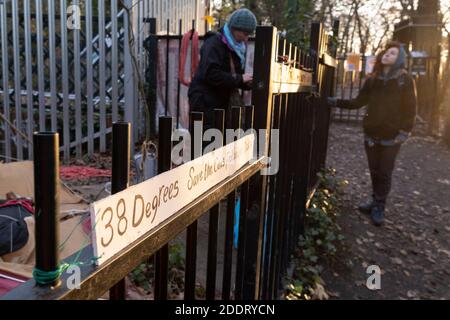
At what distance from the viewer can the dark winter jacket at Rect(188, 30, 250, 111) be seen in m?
3.81

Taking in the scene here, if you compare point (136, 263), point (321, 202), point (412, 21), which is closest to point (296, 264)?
point (321, 202)

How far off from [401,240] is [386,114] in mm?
1316

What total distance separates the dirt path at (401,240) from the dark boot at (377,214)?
0.23 ft

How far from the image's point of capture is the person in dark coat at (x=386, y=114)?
4992 mm

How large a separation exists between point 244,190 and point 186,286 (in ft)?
1.97

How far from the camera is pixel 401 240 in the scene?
189 inches

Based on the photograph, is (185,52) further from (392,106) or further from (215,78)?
(392,106)

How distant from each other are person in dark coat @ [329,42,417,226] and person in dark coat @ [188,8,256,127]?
69.5 inches

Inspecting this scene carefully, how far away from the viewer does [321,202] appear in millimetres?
5039

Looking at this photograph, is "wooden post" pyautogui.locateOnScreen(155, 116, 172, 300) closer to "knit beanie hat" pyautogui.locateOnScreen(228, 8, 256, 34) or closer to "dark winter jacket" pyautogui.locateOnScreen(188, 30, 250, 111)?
"dark winter jacket" pyautogui.locateOnScreen(188, 30, 250, 111)

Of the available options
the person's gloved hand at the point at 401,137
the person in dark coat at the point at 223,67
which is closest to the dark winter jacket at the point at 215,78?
the person in dark coat at the point at 223,67

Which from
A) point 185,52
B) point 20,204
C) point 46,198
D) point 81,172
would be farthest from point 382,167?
point 46,198

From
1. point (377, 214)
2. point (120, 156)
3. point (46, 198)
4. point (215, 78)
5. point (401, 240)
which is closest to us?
point (46, 198)

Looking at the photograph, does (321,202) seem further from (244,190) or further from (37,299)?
(37,299)
